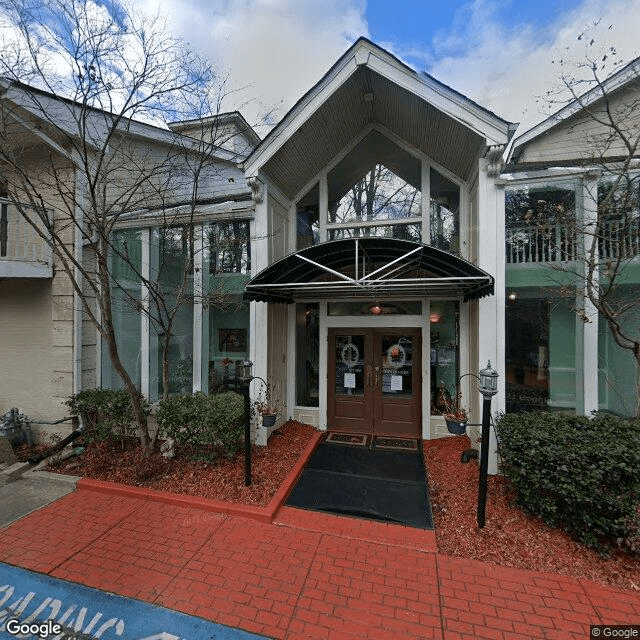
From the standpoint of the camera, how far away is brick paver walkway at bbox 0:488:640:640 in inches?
102

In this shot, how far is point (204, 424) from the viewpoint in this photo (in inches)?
191

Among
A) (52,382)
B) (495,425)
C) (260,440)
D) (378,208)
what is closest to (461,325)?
(495,425)

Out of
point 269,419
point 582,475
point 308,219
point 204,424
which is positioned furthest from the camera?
point 308,219

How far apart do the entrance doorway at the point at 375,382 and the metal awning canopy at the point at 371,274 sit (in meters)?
0.94

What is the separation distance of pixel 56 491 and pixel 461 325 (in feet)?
23.6

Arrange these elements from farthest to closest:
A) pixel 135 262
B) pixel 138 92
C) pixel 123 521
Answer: pixel 135 262, pixel 138 92, pixel 123 521

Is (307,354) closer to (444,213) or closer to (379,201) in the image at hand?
(379,201)

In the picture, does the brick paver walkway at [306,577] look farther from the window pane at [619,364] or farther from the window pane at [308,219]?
the window pane at [308,219]

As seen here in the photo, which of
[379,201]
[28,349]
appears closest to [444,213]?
[379,201]

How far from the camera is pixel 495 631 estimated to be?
2.51m

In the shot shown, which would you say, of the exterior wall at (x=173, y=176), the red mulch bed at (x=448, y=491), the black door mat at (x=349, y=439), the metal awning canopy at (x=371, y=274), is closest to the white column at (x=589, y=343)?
the metal awning canopy at (x=371, y=274)

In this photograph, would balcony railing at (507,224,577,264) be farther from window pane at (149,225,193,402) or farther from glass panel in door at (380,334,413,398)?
window pane at (149,225,193,402)

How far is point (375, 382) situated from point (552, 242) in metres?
3.94

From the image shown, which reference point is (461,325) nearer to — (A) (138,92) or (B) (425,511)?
(B) (425,511)
